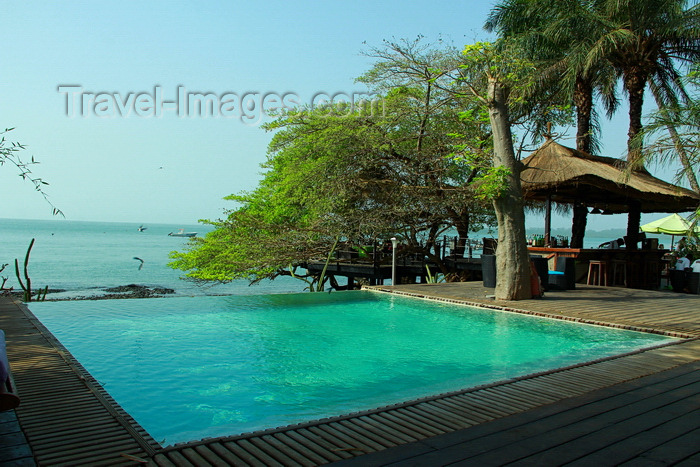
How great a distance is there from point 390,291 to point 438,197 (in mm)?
4439

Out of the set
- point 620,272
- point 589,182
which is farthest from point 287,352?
point 620,272

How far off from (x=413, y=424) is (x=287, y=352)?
3.41 m

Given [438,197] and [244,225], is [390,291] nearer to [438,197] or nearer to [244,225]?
[438,197]

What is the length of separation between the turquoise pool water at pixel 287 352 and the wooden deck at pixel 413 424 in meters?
0.74

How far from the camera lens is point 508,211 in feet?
31.3

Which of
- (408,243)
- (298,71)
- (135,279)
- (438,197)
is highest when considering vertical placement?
(298,71)

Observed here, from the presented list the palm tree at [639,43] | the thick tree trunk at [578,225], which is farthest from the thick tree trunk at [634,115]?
the thick tree trunk at [578,225]

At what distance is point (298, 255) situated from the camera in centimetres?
1692

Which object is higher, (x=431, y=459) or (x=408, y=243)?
(x=408, y=243)

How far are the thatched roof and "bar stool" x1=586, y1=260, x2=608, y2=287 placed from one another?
173 centimetres

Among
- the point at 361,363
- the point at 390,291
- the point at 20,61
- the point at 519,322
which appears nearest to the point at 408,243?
the point at 390,291

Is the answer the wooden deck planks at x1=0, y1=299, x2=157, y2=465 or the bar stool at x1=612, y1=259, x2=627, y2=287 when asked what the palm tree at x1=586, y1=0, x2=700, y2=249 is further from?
the wooden deck planks at x1=0, y1=299, x2=157, y2=465

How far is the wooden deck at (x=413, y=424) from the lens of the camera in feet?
8.76

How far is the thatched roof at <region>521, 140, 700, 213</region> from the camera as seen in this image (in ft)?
39.0
